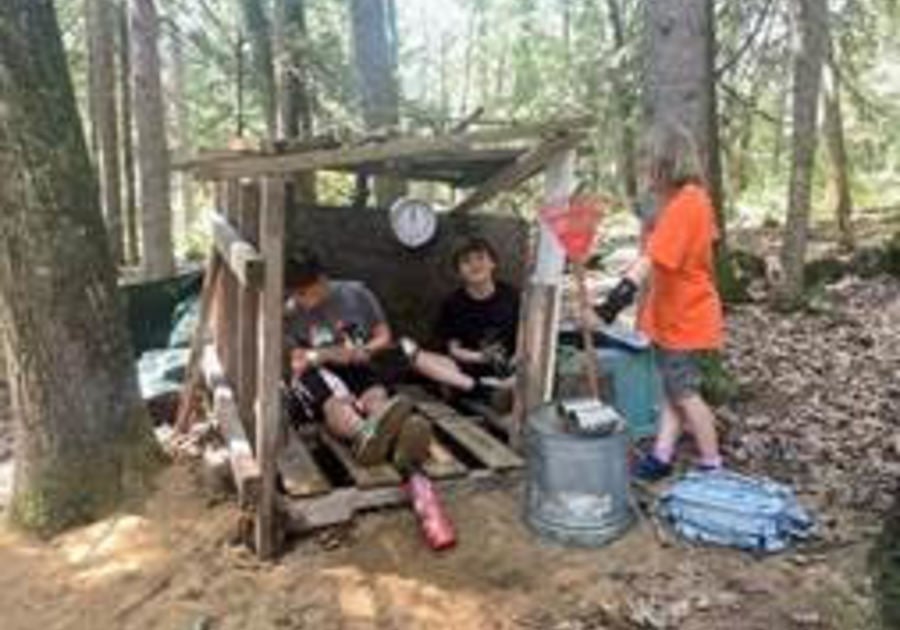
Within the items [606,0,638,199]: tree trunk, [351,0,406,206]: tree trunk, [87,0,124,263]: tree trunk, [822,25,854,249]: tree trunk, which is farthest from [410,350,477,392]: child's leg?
[822,25,854,249]: tree trunk

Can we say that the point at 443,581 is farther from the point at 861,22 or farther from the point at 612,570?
the point at 861,22

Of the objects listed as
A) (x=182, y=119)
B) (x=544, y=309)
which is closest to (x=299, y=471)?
(x=544, y=309)

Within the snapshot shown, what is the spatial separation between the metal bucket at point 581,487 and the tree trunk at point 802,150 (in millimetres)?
5525

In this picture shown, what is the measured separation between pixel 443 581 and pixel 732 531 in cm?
130

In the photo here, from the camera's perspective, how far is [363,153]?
5574mm

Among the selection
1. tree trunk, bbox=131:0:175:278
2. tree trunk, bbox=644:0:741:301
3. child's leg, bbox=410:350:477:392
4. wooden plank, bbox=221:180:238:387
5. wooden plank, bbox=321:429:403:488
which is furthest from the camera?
tree trunk, bbox=131:0:175:278

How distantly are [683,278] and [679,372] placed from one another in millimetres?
469

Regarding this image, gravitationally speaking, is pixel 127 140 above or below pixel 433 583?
above

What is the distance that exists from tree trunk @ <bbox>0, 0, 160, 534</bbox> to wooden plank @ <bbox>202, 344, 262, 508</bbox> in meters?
0.50

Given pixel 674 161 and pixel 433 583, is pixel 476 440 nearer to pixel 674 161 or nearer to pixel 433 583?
pixel 433 583

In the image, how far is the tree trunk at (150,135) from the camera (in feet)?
39.2

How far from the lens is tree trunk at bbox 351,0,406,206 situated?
13.2 metres

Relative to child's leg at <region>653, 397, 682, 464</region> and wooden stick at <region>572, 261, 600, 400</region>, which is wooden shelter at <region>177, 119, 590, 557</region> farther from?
child's leg at <region>653, 397, 682, 464</region>

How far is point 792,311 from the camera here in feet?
34.4
